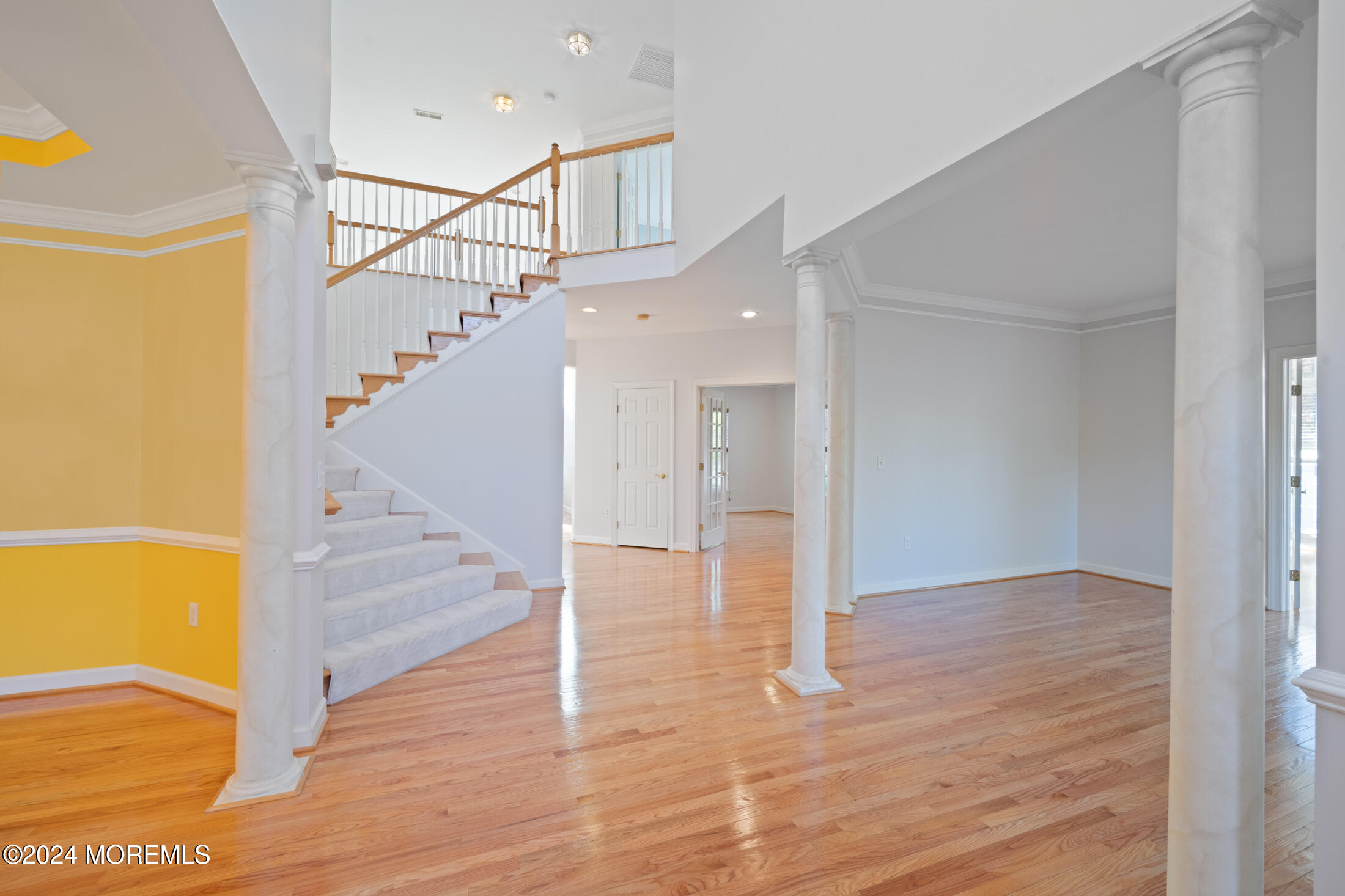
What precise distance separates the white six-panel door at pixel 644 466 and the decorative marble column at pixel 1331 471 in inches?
253

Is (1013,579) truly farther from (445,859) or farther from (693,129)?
(445,859)

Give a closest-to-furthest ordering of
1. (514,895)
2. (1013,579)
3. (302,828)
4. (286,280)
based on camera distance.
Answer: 1. (514,895)
2. (302,828)
3. (286,280)
4. (1013,579)

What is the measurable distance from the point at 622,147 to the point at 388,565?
372 cm

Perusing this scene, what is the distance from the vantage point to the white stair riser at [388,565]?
12.3 ft

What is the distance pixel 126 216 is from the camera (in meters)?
3.30

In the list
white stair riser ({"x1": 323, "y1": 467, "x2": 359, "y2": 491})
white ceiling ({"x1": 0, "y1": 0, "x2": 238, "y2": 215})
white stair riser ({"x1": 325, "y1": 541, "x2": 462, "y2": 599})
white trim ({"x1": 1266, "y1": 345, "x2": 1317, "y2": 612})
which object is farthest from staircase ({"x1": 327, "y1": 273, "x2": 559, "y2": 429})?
white trim ({"x1": 1266, "y1": 345, "x2": 1317, "y2": 612})

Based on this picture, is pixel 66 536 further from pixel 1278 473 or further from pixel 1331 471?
pixel 1278 473

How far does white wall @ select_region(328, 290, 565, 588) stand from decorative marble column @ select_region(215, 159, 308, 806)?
2781 mm

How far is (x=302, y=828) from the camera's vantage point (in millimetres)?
2158

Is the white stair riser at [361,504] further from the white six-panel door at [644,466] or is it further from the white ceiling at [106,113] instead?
the white six-panel door at [644,466]

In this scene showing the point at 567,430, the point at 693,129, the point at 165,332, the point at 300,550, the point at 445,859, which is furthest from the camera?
the point at 567,430

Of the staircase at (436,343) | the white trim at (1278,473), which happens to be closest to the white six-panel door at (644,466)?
the staircase at (436,343)

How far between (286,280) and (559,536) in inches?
143

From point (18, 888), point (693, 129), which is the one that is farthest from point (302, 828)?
point (693, 129)
